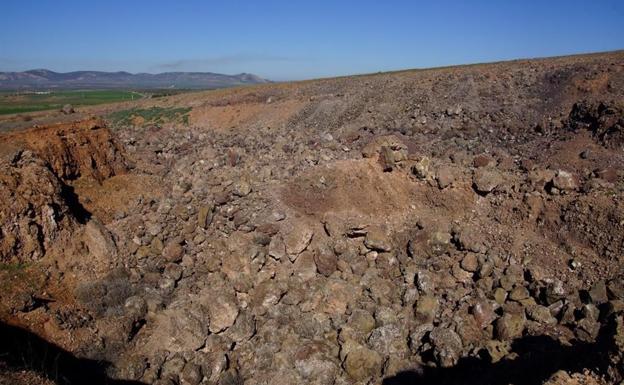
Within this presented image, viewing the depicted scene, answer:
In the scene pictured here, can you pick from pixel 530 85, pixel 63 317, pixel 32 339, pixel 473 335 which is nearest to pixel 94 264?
pixel 63 317

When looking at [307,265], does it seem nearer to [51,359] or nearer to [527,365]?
[527,365]

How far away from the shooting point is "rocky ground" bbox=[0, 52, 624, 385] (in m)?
10.2

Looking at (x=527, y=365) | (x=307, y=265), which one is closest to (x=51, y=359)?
(x=307, y=265)

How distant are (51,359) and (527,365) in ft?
32.2

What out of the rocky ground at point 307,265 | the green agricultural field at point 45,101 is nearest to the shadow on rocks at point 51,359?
the rocky ground at point 307,265

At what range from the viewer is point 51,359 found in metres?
9.46

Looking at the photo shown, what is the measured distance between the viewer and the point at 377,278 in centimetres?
1280

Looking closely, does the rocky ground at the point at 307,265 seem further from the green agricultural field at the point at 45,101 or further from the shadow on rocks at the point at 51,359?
the green agricultural field at the point at 45,101

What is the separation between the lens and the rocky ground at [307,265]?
33.4ft

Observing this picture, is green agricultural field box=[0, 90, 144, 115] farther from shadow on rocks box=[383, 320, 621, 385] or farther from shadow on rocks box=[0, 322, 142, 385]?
shadow on rocks box=[383, 320, 621, 385]

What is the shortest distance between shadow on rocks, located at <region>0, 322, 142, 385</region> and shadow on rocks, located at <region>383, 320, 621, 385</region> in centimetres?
630

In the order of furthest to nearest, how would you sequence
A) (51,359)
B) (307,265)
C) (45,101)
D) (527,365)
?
(45,101)
(307,265)
(51,359)
(527,365)

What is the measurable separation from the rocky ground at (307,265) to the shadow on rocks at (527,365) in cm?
5

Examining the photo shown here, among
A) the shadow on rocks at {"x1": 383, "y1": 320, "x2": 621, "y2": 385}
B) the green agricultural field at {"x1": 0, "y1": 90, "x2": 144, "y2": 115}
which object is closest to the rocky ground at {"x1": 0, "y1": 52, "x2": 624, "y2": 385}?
the shadow on rocks at {"x1": 383, "y1": 320, "x2": 621, "y2": 385}
